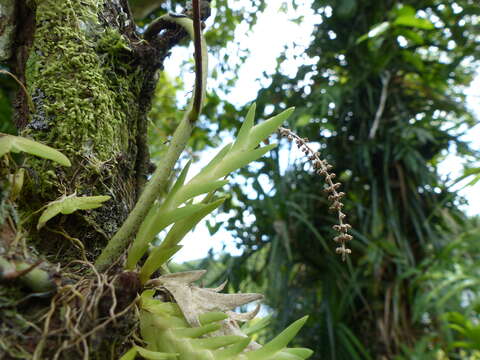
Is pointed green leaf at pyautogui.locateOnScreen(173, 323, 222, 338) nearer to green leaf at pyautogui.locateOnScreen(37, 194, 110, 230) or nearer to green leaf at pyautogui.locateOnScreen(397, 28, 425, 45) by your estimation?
green leaf at pyautogui.locateOnScreen(37, 194, 110, 230)

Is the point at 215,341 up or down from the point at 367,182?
down

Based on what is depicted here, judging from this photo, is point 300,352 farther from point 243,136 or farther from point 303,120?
point 303,120

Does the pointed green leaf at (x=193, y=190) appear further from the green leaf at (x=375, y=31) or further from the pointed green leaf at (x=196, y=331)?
the green leaf at (x=375, y=31)

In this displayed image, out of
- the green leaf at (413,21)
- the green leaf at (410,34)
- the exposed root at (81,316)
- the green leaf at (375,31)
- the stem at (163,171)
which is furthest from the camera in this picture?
the green leaf at (410,34)

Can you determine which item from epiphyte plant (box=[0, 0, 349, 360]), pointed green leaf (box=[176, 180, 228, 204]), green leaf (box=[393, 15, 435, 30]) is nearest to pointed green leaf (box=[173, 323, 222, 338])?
epiphyte plant (box=[0, 0, 349, 360])

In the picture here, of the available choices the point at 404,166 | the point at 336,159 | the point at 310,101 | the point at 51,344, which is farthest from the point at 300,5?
the point at 51,344

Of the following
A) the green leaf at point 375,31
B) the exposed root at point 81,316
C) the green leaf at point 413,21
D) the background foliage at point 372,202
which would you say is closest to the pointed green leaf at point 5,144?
the exposed root at point 81,316

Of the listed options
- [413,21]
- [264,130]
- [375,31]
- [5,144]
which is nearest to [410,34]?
[413,21]
